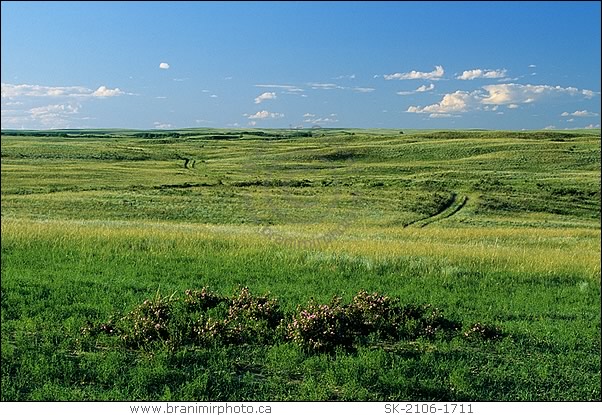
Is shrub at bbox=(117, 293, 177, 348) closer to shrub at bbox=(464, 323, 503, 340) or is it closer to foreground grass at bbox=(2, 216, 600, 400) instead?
foreground grass at bbox=(2, 216, 600, 400)

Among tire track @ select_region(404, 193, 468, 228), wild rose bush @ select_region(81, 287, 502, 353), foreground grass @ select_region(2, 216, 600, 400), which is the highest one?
wild rose bush @ select_region(81, 287, 502, 353)

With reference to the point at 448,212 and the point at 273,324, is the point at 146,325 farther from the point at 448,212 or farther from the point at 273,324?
the point at 448,212

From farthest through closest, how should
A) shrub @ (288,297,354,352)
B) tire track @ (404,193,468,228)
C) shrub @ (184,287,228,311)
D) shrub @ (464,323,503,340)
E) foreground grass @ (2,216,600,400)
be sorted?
tire track @ (404,193,468,228), shrub @ (184,287,228,311), shrub @ (464,323,503,340), shrub @ (288,297,354,352), foreground grass @ (2,216,600,400)

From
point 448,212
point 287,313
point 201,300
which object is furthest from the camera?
point 448,212

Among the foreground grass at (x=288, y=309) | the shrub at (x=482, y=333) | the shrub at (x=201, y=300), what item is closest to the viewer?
the foreground grass at (x=288, y=309)

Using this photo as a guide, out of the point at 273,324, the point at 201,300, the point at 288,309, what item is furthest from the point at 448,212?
the point at 273,324

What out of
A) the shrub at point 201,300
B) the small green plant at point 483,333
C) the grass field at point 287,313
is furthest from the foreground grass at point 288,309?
the shrub at point 201,300

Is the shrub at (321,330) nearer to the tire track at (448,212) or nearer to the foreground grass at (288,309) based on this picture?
the foreground grass at (288,309)

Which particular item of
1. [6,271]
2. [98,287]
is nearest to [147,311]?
[98,287]

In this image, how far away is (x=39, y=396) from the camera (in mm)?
5496

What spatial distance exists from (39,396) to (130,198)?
32549 millimetres

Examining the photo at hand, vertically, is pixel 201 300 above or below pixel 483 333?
above

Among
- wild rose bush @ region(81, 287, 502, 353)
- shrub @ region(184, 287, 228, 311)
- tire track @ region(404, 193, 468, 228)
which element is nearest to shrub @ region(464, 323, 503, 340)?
wild rose bush @ region(81, 287, 502, 353)

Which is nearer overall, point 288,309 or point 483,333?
point 483,333
